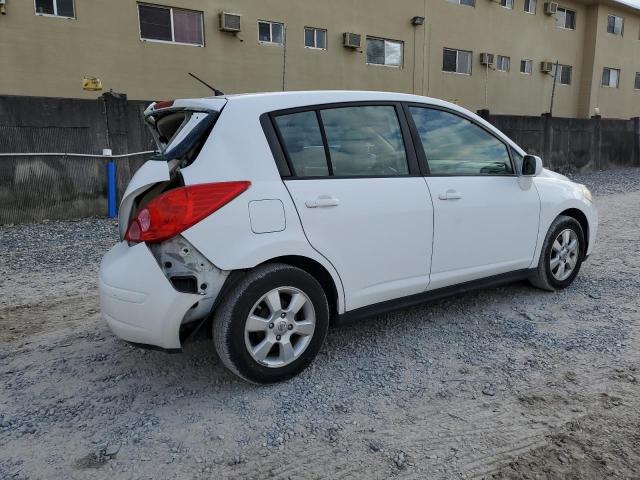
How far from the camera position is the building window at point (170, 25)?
12.7 metres

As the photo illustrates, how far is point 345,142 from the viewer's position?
3.25 meters

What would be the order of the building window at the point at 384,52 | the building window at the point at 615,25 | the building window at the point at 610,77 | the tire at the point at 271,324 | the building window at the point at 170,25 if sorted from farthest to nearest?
the building window at the point at 610,77, the building window at the point at 615,25, the building window at the point at 384,52, the building window at the point at 170,25, the tire at the point at 271,324

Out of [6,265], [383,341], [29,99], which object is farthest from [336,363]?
[29,99]

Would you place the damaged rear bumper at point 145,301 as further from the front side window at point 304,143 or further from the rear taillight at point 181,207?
the front side window at point 304,143

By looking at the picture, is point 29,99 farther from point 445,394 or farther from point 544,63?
point 544,63

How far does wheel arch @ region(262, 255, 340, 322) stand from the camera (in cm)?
299

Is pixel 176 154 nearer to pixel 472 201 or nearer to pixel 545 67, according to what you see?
pixel 472 201

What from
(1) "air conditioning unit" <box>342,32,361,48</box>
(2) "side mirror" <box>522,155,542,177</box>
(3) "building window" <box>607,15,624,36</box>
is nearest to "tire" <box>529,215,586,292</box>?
(2) "side mirror" <box>522,155,542,177</box>

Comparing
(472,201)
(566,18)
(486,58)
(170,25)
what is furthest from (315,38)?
(566,18)

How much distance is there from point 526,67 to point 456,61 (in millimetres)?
4583

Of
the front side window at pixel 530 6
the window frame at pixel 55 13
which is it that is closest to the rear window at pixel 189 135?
the window frame at pixel 55 13

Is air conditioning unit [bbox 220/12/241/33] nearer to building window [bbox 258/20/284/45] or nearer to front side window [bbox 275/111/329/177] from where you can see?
building window [bbox 258/20/284/45]

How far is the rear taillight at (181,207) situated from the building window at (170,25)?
1161 cm

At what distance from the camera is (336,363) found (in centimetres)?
329
